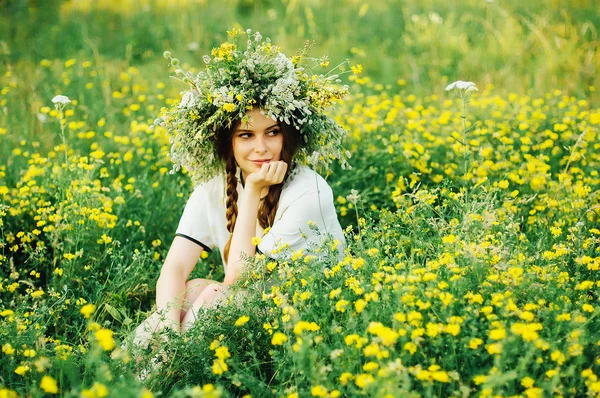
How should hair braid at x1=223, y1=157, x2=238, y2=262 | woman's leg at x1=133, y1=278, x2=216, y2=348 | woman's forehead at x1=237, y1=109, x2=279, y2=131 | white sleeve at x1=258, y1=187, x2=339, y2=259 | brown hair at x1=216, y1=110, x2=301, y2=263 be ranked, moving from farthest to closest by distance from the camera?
1. hair braid at x1=223, y1=157, x2=238, y2=262
2. brown hair at x1=216, y1=110, x2=301, y2=263
3. woman's forehead at x1=237, y1=109, x2=279, y2=131
4. white sleeve at x1=258, y1=187, x2=339, y2=259
5. woman's leg at x1=133, y1=278, x2=216, y2=348

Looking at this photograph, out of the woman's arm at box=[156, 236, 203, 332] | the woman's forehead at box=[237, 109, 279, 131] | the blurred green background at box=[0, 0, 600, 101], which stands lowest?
the woman's arm at box=[156, 236, 203, 332]

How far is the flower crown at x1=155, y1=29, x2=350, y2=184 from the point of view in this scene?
128 inches

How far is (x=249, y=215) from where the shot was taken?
11.0 feet

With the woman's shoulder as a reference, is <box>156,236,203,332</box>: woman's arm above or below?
below

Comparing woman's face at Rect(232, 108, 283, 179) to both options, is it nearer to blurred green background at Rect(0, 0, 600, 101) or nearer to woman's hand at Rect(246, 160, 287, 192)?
woman's hand at Rect(246, 160, 287, 192)

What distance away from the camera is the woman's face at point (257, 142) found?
3365 mm

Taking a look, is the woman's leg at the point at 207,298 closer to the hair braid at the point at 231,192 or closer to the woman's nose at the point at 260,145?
the hair braid at the point at 231,192

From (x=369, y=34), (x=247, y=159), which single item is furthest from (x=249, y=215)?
(x=369, y=34)

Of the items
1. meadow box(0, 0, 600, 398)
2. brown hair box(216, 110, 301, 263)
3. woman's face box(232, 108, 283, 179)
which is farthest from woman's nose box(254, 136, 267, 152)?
meadow box(0, 0, 600, 398)

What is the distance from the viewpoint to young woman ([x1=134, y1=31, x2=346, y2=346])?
10.7 ft

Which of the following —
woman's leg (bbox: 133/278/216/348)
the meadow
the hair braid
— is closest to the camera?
the meadow

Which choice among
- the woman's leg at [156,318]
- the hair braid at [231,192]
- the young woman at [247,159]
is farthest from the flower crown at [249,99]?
the woman's leg at [156,318]

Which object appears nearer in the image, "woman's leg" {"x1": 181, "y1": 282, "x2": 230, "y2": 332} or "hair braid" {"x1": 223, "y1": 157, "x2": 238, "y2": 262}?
"woman's leg" {"x1": 181, "y1": 282, "x2": 230, "y2": 332}

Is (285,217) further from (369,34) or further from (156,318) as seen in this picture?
(369,34)
